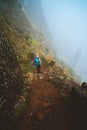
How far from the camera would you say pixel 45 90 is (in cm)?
1703

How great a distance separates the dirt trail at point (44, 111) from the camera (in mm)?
13266

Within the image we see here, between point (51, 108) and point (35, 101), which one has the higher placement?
point (35, 101)

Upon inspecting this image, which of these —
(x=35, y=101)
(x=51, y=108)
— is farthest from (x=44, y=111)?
(x=35, y=101)

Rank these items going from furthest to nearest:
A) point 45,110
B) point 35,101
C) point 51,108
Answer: point 35,101, point 51,108, point 45,110

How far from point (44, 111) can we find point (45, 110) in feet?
0.48

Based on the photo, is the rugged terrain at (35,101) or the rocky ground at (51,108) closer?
the rugged terrain at (35,101)

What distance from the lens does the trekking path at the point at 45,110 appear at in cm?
1329

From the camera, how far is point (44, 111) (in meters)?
14.4

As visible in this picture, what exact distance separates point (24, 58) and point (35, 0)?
99211mm

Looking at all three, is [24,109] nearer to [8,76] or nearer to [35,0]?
[8,76]

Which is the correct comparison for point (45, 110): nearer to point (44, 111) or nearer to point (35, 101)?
point (44, 111)

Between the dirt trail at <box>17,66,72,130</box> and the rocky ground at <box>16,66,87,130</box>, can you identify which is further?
the rocky ground at <box>16,66,87,130</box>

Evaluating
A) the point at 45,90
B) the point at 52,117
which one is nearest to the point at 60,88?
the point at 45,90

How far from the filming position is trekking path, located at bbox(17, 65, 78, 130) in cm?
1329
